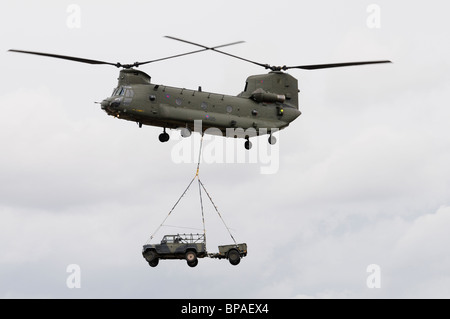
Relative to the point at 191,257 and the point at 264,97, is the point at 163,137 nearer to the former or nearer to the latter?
the point at 264,97

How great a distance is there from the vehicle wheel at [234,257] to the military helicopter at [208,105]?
762 centimetres

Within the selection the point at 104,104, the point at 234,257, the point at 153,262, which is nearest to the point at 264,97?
the point at 104,104

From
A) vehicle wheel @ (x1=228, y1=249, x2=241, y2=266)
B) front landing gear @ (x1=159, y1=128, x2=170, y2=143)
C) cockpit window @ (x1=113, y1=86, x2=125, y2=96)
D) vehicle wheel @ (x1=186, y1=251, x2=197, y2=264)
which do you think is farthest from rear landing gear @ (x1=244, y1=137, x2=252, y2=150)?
vehicle wheel @ (x1=186, y1=251, x2=197, y2=264)

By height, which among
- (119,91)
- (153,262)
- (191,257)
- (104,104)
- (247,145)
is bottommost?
(153,262)

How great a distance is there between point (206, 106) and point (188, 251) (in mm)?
9157

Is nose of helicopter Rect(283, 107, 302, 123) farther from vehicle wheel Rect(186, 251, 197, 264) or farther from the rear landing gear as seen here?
vehicle wheel Rect(186, 251, 197, 264)

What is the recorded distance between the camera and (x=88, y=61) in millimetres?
48312

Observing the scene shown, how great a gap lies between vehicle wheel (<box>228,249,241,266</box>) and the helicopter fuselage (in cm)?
799

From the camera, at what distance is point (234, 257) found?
→ 1785 inches

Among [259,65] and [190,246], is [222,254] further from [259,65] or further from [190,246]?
[259,65]
